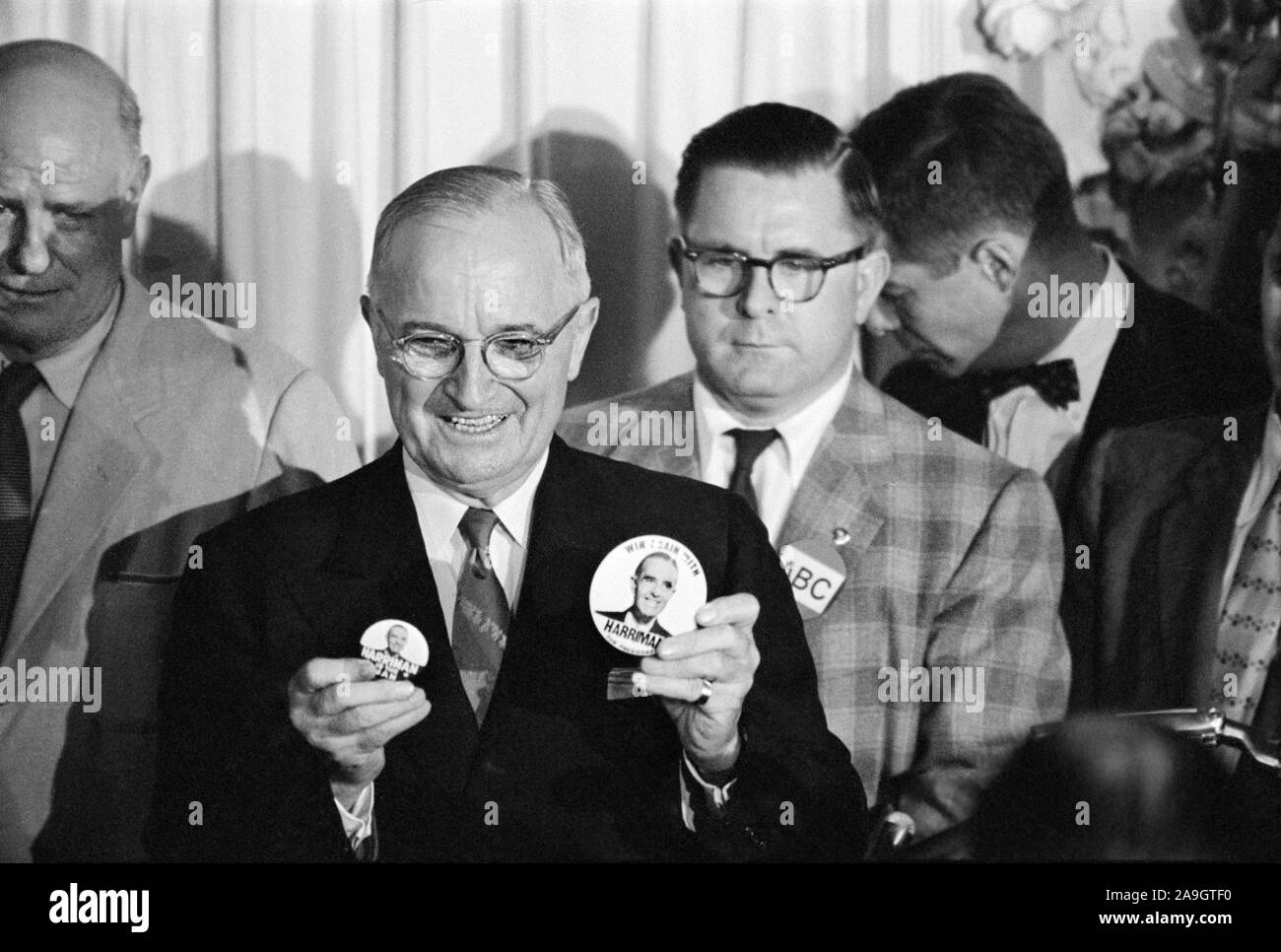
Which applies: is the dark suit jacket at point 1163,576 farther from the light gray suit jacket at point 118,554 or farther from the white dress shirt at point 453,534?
the light gray suit jacket at point 118,554

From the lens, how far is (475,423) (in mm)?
2789

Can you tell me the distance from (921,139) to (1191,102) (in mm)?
531

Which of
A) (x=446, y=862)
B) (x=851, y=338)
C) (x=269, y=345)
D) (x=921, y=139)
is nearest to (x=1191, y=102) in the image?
(x=921, y=139)

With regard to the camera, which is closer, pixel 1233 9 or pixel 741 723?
pixel 741 723

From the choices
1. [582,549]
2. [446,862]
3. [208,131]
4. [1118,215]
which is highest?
[208,131]

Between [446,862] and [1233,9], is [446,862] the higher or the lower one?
the lower one

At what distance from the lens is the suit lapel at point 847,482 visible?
2.88 m

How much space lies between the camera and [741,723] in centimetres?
279

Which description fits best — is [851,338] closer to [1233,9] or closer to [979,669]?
[979,669]

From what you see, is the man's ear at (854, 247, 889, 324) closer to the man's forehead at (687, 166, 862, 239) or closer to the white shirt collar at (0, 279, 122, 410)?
the man's forehead at (687, 166, 862, 239)

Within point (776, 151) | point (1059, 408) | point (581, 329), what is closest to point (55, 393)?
point (581, 329)

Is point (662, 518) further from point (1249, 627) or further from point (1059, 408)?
point (1249, 627)

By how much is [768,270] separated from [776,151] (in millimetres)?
228

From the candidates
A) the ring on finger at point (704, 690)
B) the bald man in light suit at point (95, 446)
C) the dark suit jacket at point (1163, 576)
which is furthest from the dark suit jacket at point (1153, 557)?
the bald man in light suit at point (95, 446)
